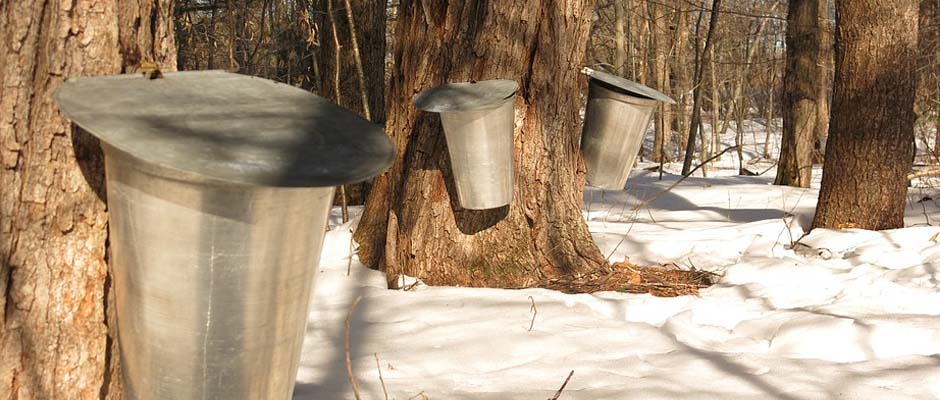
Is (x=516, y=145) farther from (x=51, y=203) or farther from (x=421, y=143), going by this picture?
(x=51, y=203)

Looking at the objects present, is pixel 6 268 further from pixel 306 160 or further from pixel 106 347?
pixel 306 160

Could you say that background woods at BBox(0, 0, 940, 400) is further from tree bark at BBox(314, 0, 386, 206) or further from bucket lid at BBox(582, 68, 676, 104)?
bucket lid at BBox(582, 68, 676, 104)

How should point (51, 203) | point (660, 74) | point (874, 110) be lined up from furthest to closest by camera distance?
point (660, 74), point (874, 110), point (51, 203)

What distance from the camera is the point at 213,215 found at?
129 centimetres

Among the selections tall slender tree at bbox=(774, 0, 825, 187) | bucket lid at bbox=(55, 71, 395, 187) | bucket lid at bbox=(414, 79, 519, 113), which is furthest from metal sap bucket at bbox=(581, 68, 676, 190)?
tall slender tree at bbox=(774, 0, 825, 187)

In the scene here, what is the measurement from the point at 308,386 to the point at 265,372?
80 centimetres

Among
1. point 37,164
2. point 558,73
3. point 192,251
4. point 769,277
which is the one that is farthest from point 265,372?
point 769,277

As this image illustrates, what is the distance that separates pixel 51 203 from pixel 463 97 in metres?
1.52

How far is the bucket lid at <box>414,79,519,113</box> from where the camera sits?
274 centimetres

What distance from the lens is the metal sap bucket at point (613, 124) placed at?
3250 millimetres

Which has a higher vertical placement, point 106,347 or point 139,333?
point 139,333

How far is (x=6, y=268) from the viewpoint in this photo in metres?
1.49

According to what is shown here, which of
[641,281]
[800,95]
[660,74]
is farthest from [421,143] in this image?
[660,74]

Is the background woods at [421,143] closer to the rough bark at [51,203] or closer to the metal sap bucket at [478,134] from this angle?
the rough bark at [51,203]
